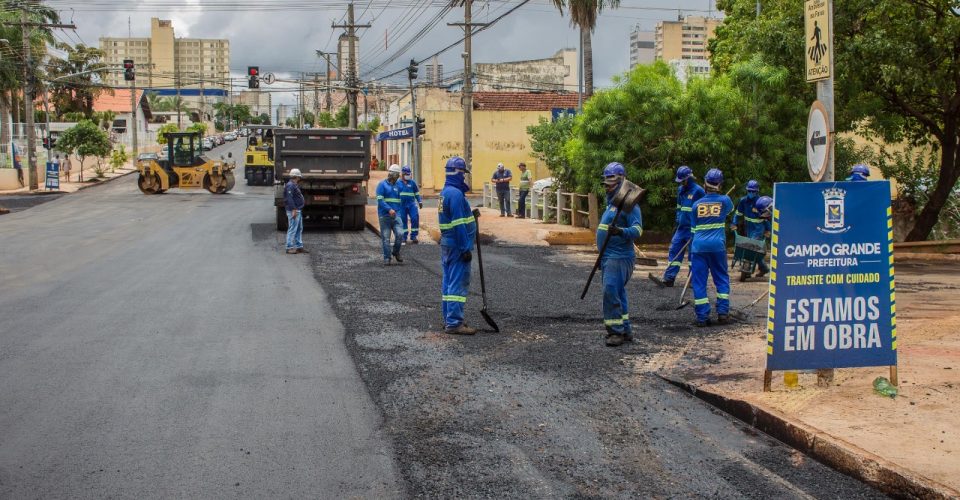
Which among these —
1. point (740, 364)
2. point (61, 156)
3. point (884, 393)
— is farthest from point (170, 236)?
point (61, 156)

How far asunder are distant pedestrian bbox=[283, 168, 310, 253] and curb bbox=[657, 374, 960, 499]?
12615 mm

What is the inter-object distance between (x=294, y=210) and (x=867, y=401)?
13523 millimetres

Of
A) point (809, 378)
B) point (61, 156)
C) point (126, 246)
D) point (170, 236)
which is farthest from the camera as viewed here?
point (61, 156)

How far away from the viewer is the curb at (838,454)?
5.29 m

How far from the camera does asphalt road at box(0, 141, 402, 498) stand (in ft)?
18.3

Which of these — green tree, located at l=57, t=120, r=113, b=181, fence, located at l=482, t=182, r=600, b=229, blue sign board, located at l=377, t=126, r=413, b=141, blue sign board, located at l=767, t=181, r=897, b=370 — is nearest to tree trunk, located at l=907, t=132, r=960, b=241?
fence, located at l=482, t=182, r=600, b=229

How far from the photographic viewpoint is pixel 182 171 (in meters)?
44.1

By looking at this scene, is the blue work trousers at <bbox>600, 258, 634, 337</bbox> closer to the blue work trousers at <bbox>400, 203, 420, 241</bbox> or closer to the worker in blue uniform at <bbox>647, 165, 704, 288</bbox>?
the worker in blue uniform at <bbox>647, 165, 704, 288</bbox>

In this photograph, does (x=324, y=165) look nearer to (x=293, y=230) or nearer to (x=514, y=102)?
(x=293, y=230)

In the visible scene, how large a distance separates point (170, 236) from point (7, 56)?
127ft

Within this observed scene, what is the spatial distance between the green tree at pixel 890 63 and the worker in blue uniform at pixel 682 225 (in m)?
5.80

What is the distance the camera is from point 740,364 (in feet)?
28.3

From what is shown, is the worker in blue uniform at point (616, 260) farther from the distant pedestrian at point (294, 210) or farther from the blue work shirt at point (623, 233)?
the distant pedestrian at point (294, 210)

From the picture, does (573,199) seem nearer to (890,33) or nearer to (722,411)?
(890,33)
